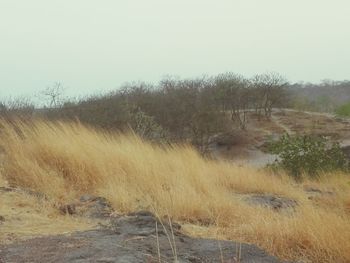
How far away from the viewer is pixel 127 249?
12.9 ft

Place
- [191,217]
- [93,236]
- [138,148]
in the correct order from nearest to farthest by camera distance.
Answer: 1. [93,236]
2. [191,217]
3. [138,148]

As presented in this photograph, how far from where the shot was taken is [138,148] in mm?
9164

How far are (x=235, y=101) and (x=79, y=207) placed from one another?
116ft

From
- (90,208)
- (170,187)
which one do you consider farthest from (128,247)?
(170,187)

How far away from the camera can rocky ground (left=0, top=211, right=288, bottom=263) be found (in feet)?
12.3

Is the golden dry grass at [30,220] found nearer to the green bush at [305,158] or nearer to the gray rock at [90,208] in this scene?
the gray rock at [90,208]

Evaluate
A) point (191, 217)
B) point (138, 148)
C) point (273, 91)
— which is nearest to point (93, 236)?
point (191, 217)

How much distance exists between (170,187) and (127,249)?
113 inches

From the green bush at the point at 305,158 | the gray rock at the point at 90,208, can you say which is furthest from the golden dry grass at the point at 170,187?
the green bush at the point at 305,158

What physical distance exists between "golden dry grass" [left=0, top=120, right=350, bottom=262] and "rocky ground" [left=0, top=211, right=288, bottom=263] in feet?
1.57

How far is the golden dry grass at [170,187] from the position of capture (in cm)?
448

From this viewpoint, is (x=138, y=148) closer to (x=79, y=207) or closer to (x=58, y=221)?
(x=79, y=207)

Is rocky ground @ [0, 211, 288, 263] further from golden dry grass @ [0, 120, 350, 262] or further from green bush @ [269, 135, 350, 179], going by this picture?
green bush @ [269, 135, 350, 179]

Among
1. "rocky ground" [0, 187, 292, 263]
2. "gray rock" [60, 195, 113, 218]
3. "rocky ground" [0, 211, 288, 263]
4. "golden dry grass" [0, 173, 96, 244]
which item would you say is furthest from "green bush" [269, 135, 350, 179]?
"rocky ground" [0, 211, 288, 263]
